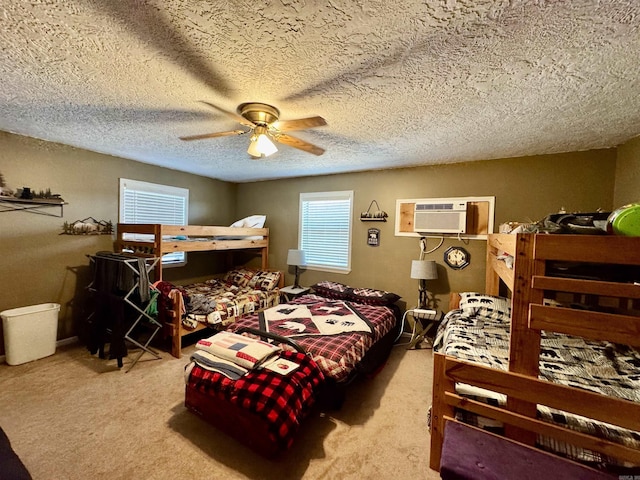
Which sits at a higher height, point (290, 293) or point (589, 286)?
point (589, 286)

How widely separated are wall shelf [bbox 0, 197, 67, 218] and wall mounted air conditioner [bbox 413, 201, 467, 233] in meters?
4.36

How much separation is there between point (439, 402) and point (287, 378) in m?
0.97

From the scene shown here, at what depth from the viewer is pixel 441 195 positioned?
3.49 m

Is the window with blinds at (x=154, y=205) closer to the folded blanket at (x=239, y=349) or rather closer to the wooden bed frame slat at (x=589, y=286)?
the folded blanket at (x=239, y=349)

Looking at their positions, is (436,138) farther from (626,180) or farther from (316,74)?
(626,180)

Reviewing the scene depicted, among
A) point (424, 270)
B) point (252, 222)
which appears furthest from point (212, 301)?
point (424, 270)

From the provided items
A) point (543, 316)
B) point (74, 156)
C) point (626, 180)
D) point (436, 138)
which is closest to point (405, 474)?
point (543, 316)

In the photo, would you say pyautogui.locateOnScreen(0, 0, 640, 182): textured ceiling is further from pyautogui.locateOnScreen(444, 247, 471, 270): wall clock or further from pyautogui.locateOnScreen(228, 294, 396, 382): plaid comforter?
pyautogui.locateOnScreen(228, 294, 396, 382): plaid comforter

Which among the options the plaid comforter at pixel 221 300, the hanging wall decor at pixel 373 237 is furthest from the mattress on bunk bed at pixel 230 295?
the hanging wall decor at pixel 373 237

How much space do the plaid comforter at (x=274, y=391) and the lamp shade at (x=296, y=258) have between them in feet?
7.30

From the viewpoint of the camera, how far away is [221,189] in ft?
16.5

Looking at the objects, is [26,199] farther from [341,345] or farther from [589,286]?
[589,286]

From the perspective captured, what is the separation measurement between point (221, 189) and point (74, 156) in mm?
2140

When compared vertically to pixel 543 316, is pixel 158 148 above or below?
above
